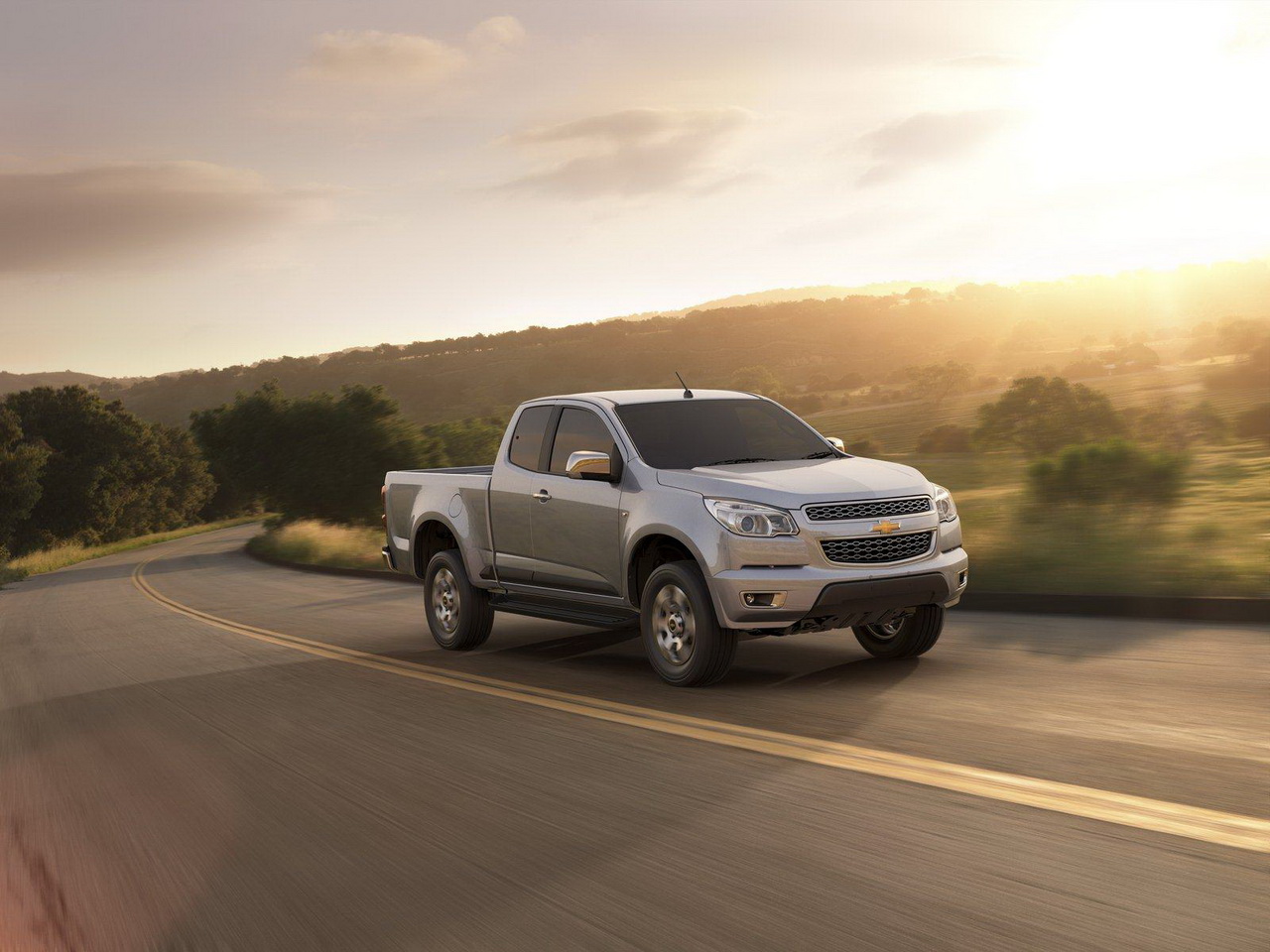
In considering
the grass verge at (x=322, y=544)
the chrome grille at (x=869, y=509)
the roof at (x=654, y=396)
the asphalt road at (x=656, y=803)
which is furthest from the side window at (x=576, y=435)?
the grass verge at (x=322, y=544)

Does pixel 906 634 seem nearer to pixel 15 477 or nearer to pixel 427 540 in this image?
pixel 427 540

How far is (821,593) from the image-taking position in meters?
6.94

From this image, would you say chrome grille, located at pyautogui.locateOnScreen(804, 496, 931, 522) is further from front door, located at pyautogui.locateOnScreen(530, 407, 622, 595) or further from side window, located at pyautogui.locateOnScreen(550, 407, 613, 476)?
side window, located at pyautogui.locateOnScreen(550, 407, 613, 476)

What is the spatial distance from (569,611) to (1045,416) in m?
10.4

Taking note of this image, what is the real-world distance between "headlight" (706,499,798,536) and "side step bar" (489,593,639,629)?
122 cm

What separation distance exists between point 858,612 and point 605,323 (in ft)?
369

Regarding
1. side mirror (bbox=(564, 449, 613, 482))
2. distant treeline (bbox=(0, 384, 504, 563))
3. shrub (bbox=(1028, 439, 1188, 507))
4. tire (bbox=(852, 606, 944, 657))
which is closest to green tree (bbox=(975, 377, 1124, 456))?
shrub (bbox=(1028, 439, 1188, 507))

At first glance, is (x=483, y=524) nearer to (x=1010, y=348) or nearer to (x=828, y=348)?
(x=1010, y=348)

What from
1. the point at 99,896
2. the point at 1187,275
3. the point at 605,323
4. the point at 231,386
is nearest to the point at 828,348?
the point at 1187,275

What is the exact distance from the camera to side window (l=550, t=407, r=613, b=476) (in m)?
8.80

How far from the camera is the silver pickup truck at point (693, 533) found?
23.3ft

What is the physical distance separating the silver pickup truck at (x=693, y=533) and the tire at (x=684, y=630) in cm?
1

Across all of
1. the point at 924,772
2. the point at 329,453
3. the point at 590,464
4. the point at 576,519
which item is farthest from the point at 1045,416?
the point at 329,453

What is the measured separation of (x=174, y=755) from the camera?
7027 millimetres
